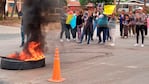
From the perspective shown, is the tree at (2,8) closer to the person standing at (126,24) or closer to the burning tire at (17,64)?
the person standing at (126,24)

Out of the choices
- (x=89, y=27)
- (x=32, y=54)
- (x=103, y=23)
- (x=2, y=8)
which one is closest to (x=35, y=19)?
(x=32, y=54)

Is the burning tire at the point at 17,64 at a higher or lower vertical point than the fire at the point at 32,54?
lower

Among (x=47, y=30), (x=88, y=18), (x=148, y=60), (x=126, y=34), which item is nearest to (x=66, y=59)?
(x=47, y=30)

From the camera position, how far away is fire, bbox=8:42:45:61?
34.2ft

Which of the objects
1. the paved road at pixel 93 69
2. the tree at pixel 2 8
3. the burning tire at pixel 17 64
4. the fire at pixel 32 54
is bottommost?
the paved road at pixel 93 69

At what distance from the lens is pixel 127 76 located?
9453 mm

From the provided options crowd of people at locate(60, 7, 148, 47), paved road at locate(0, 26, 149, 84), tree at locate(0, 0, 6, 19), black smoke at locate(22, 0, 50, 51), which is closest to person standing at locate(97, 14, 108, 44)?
crowd of people at locate(60, 7, 148, 47)

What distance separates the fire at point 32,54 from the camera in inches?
410

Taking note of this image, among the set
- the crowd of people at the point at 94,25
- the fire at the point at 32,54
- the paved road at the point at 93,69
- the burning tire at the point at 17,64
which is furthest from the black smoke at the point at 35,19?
the crowd of people at the point at 94,25

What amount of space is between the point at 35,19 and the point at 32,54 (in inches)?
38.3

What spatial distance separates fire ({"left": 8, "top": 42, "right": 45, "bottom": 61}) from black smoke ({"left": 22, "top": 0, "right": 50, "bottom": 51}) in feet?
0.32

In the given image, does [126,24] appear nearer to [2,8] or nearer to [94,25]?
[94,25]

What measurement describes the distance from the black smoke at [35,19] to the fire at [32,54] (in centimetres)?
10

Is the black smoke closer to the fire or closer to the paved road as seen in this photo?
the fire
